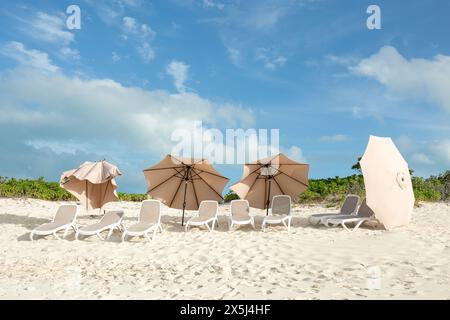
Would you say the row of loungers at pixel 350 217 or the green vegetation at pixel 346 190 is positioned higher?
the green vegetation at pixel 346 190

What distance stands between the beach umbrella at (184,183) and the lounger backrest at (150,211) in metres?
1.05

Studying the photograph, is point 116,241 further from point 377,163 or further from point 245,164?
point 377,163

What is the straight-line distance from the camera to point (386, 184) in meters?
12.2

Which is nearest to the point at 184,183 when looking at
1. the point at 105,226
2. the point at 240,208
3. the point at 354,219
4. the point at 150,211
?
the point at 150,211

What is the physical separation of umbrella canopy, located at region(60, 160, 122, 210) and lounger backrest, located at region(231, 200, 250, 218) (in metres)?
4.41

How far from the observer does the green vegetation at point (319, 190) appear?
77.3ft

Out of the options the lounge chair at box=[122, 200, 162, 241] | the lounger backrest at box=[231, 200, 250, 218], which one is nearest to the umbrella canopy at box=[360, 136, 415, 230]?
the lounger backrest at box=[231, 200, 250, 218]

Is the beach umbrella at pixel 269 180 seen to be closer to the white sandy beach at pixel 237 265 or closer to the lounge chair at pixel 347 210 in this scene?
the lounge chair at pixel 347 210

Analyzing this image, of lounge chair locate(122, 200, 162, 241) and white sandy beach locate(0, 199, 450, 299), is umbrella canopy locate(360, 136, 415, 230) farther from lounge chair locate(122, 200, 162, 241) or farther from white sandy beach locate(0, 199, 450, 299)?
lounge chair locate(122, 200, 162, 241)

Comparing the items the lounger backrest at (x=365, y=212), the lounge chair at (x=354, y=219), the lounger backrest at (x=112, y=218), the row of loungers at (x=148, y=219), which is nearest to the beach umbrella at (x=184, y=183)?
the row of loungers at (x=148, y=219)

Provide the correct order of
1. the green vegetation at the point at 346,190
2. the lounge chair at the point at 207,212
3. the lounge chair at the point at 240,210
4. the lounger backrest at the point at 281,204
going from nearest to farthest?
the lounge chair at the point at 207,212
the lounge chair at the point at 240,210
the lounger backrest at the point at 281,204
the green vegetation at the point at 346,190

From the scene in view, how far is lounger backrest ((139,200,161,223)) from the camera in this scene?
13.1 metres
